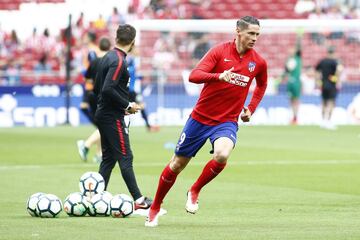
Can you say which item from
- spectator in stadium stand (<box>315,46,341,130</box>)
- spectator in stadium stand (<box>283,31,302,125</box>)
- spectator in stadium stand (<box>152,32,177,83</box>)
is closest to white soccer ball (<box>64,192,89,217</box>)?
spectator in stadium stand (<box>315,46,341,130</box>)

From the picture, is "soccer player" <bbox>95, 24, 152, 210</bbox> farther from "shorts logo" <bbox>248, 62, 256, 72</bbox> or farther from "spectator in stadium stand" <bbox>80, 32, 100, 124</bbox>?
"spectator in stadium stand" <bbox>80, 32, 100, 124</bbox>

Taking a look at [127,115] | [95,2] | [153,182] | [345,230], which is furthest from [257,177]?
[95,2]

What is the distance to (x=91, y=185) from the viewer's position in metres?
11.9

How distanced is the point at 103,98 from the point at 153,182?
14.0 ft

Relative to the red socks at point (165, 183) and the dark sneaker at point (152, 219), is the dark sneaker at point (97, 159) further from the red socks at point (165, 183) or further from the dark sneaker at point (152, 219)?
the dark sneaker at point (152, 219)

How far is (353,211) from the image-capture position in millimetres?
12344

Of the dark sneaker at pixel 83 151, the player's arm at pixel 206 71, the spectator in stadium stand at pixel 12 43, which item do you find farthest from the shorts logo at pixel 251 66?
the spectator in stadium stand at pixel 12 43

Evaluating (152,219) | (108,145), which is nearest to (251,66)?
(152,219)

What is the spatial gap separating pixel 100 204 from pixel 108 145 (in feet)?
3.71

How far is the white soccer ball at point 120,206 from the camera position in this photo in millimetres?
11633

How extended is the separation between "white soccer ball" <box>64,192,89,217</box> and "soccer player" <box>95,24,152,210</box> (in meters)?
0.76

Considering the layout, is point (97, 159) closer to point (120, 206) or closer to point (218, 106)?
point (120, 206)

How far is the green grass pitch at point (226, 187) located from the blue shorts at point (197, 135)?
822 millimetres

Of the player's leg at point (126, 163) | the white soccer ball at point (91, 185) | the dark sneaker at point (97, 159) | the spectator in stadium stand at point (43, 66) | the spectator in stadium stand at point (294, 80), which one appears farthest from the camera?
the spectator in stadium stand at point (43, 66)
